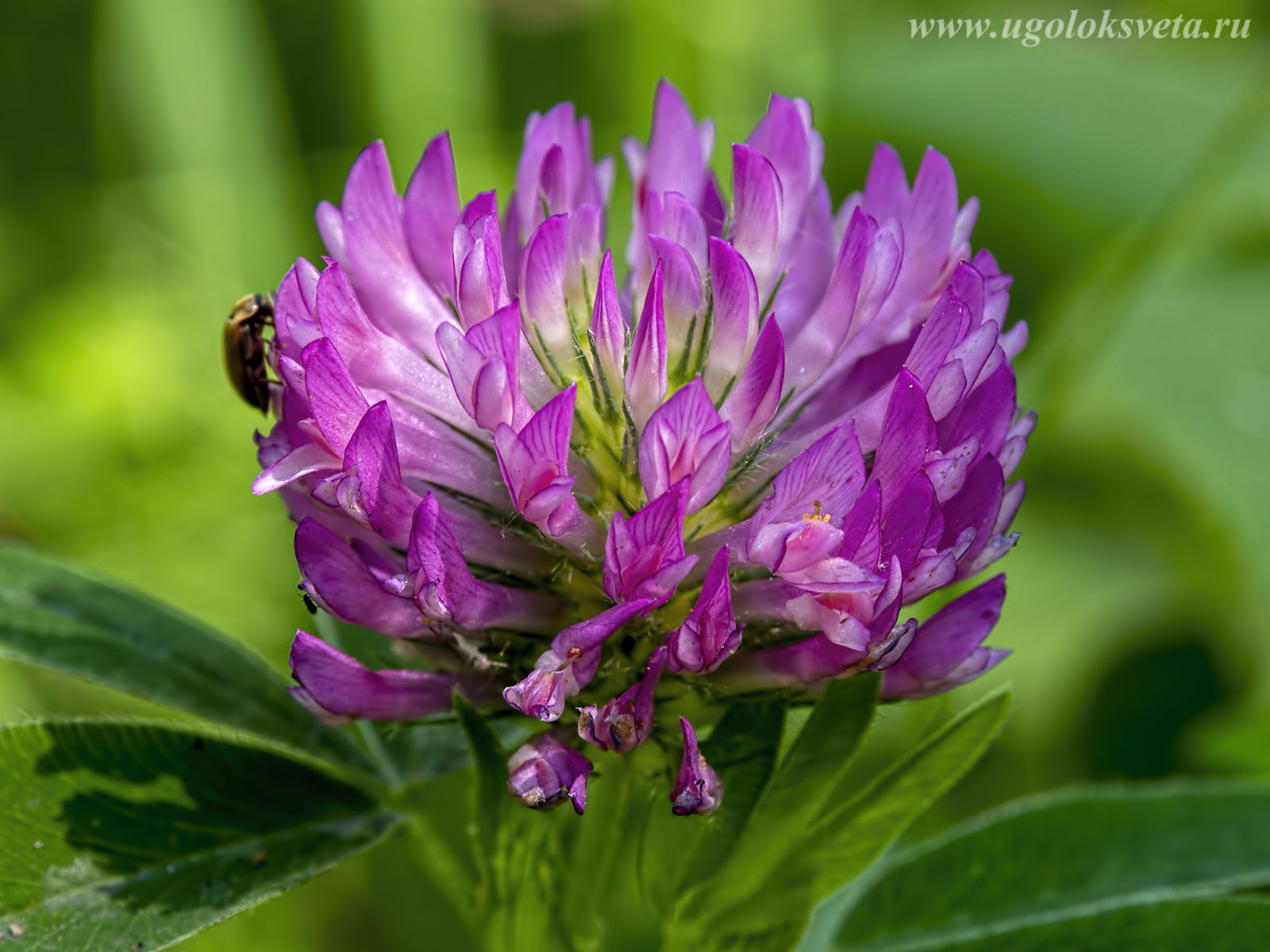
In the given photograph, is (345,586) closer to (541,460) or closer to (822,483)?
(541,460)

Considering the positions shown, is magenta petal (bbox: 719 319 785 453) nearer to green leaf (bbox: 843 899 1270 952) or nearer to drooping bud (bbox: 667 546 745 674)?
drooping bud (bbox: 667 546 745 674)

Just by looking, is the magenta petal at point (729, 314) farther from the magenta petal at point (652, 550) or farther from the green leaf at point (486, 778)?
the green leaf at point (486, 778)

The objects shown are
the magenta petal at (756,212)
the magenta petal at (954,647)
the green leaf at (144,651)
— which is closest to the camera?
the magenta petal at (954,647)

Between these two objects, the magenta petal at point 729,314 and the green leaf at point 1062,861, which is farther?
the green leaf at point 1062,861

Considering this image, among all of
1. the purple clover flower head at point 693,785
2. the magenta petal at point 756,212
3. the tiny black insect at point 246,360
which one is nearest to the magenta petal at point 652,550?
the purple clover flower head at point 693,785

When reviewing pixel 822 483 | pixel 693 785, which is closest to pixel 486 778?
pixel 693 785

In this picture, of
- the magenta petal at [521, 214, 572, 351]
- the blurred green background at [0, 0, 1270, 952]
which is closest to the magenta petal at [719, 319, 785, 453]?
the magenta petal at [521, 214, 572, 351]
